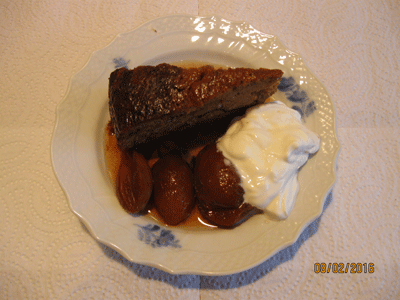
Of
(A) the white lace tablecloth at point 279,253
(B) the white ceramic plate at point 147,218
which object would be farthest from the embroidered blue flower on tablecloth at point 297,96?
(A) the white lace tablecloth at point 279,253

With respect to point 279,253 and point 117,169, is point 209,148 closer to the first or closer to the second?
point 117,169

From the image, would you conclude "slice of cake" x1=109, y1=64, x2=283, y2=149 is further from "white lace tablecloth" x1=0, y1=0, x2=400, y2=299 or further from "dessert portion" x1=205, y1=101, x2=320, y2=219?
"white lace tablecloth" x1=0, y1=0, x2=400, y2=299

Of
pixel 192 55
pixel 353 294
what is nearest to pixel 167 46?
pixel 192 55

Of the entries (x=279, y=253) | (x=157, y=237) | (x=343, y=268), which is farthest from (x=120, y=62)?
(x=343, y=268)

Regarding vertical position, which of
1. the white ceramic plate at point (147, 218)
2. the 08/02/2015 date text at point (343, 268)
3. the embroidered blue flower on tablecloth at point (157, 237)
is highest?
the white ceramic plate at point (147, 218)

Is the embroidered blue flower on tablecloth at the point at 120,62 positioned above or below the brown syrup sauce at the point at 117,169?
above

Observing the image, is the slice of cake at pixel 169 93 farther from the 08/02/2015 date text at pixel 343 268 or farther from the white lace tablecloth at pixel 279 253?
the 08/02/2015 date text at pixel 343 268
